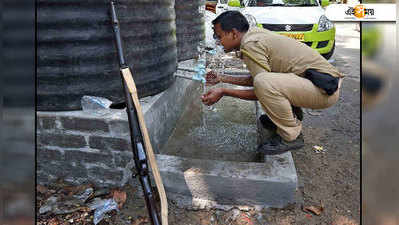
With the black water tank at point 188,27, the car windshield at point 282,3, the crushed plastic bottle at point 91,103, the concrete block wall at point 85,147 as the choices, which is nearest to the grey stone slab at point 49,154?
the concrete block wall at point 85,147

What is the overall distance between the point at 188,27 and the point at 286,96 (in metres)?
2.95

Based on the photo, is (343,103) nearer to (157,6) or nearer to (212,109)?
(212,109)

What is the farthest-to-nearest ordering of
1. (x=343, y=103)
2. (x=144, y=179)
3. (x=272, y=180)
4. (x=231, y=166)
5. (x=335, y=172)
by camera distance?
(x=343, y=103) → (x=335, y=172) → (x=231, y=166) → (x=272, y=180) → (x=144, y=179)

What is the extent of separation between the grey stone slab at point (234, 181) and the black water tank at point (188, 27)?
282 centimetres

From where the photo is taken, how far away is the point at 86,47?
241 cm

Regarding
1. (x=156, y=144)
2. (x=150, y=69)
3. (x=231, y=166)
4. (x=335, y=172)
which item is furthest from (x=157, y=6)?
(x=335, y=172)

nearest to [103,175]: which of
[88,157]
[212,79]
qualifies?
[88,157]

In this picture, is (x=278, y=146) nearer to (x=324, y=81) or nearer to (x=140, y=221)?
(x=324, y=81)

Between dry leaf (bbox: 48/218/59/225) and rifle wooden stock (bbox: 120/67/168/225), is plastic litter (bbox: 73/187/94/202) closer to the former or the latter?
dry leaf (bbox: 48/218/59/225)

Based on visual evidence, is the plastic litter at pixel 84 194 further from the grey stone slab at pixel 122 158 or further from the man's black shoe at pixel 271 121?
the man's black shoe at pixel 271 121

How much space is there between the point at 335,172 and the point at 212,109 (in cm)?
208

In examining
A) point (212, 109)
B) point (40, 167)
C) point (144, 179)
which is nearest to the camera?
point (144, 179)

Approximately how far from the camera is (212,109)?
4398 mm

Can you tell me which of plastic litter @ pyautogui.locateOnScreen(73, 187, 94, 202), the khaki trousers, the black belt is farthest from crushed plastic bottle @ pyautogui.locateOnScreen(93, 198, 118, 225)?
the black belt
